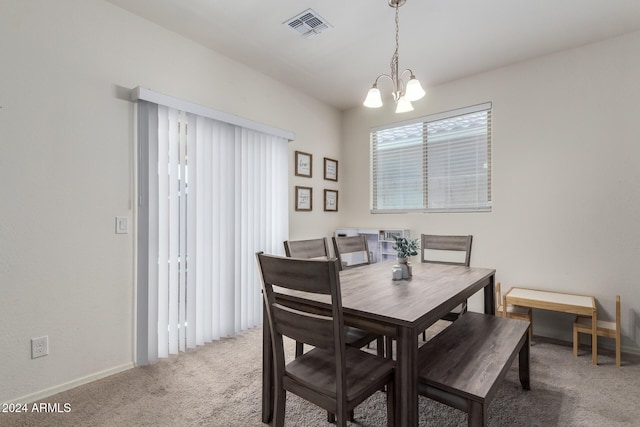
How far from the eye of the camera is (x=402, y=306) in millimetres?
1381

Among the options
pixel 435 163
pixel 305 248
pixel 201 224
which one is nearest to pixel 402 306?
pixel 305 248

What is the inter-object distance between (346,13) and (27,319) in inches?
116

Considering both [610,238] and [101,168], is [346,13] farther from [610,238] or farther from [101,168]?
[610,238]

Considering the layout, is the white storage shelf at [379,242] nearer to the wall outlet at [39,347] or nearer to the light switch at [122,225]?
the light switch at [122,225]

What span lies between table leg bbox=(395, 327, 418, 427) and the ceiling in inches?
87.7

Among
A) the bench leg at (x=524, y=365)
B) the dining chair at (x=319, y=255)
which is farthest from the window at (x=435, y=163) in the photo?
the dining chair at (x=319, y=255)

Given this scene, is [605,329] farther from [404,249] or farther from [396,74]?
[396,74]

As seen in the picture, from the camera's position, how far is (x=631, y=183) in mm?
2576

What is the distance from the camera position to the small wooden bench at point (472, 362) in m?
1.20

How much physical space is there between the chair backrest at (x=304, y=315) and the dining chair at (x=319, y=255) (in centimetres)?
61

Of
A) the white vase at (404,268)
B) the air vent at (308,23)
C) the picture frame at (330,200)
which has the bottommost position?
the white vase at (404,268)

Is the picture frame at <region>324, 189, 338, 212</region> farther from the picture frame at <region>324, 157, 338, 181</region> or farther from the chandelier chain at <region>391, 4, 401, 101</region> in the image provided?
the chandelier chain at <region>391, 4, 401, 101</region>

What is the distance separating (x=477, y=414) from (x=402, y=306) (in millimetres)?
462

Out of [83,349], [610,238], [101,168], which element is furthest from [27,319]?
[610,238]
